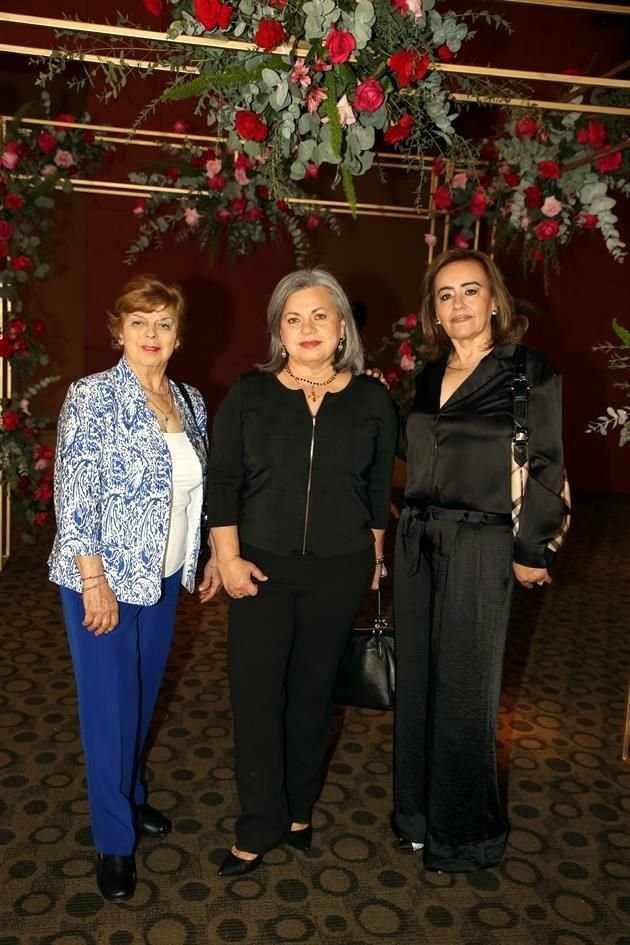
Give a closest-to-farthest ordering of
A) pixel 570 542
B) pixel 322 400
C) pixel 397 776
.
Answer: pixel 322 400, pixel 397 776, pixel 570 542

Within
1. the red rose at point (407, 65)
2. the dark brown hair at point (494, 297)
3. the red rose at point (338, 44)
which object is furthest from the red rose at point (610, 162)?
the red rose at point (338, 44)

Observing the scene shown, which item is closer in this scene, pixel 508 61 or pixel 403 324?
pixel 403 324

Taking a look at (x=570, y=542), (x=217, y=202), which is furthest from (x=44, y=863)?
(x=570, y=542)

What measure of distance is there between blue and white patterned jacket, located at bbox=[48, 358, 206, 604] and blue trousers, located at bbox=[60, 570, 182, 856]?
0.33 feet

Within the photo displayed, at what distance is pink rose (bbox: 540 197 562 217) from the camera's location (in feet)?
13.5

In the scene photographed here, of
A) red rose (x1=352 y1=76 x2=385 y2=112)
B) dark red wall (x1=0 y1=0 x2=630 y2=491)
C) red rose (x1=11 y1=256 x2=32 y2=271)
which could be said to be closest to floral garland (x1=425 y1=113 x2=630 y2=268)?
dark red wall (x1=0 y1=0 x2=630 y2=491)

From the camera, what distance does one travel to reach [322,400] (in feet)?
7.54

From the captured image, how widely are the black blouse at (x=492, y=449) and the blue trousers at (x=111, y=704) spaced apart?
809 mm

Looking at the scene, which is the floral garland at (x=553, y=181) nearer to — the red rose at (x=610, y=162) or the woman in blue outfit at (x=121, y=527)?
the red rose at (x=610, y=162)

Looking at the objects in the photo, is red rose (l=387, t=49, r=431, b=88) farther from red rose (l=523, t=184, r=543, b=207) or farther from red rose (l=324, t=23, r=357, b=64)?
red rose (l=523, t=184, r=543, b=207)

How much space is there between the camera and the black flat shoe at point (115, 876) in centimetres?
223

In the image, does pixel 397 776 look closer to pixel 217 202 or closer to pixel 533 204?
pixel 533 204

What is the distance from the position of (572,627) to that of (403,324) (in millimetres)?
1967

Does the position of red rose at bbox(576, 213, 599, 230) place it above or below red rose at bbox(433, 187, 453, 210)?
below
